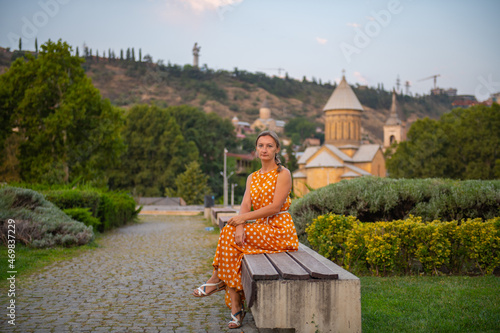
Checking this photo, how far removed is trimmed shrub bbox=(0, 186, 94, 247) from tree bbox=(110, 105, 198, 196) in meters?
45.5

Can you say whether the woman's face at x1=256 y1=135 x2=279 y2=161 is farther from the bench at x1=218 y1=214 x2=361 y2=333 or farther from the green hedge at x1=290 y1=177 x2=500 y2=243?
the green hedge at x1=290 y1=177 x2=500 y2=243

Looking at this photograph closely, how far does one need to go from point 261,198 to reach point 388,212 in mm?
3927

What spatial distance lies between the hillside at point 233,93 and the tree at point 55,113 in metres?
92.1

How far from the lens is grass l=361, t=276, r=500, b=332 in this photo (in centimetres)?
377

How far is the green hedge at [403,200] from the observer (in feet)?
24.1

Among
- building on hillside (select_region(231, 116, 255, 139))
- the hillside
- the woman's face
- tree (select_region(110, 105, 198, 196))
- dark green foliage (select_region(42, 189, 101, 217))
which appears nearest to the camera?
the woman's face

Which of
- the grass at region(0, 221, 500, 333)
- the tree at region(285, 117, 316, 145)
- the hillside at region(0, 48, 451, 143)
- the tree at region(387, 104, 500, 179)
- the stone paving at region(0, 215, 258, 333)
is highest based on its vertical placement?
the hillside at region(0, 48, 451, 143)

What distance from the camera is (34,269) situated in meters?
6.60

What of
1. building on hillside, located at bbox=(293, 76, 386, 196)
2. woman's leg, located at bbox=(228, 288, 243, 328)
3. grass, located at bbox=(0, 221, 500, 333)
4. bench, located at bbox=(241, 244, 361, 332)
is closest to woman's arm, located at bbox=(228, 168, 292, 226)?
woman's leg, located at bbox=(228, 288, 243, 328)

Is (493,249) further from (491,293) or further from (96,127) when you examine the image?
(96,127)

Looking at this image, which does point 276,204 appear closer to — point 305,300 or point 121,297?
point 305,300

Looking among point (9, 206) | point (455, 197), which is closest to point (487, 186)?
point (455, 197)

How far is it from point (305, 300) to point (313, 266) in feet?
0.98

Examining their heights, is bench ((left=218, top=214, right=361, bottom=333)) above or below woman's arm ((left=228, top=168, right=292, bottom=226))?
below
